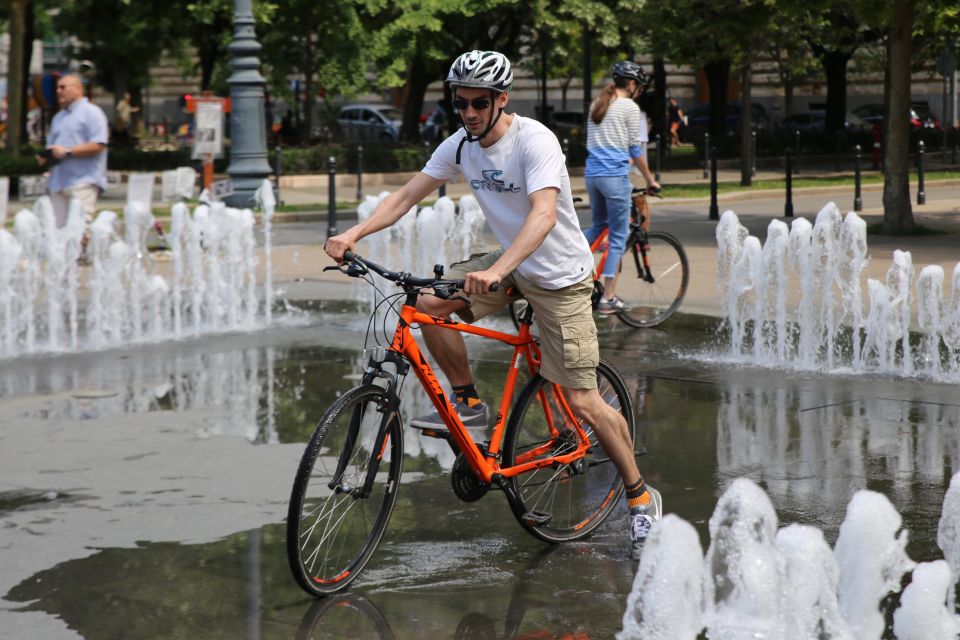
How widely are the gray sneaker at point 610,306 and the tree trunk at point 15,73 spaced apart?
16.8 metres

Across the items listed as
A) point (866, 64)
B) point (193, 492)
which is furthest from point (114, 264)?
point (866, 64)

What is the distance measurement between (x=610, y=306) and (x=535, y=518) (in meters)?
5.48

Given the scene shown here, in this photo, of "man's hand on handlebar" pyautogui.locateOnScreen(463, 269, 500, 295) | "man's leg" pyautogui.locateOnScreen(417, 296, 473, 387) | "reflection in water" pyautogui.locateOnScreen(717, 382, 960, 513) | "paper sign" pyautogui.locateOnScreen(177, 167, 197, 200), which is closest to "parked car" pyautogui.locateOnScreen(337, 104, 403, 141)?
"paper sign" pyautogui.locateOnScreen(177, 167, 197, 200)

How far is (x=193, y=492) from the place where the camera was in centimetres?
635

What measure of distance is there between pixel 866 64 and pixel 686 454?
3466 cm

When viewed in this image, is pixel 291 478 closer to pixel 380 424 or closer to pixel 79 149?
pixel 380 424

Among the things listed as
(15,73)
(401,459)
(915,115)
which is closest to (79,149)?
(401,459)

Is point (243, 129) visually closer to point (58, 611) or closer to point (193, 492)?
point (193, 492)

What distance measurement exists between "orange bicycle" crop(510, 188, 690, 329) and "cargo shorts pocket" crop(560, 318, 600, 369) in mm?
5302

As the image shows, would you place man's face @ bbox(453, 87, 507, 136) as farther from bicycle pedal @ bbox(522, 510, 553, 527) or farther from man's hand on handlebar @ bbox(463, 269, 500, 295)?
bicycle pedal @ bbox(522, 510, 553, 527)

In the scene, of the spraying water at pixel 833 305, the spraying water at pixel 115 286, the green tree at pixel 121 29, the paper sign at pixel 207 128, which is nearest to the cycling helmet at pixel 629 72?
the spraying water at pixel 833 305

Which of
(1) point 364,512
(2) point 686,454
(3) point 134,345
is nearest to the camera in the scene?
(1) point 364,512

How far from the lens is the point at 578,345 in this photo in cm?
533

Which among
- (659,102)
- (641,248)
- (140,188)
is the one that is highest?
(659,102)
